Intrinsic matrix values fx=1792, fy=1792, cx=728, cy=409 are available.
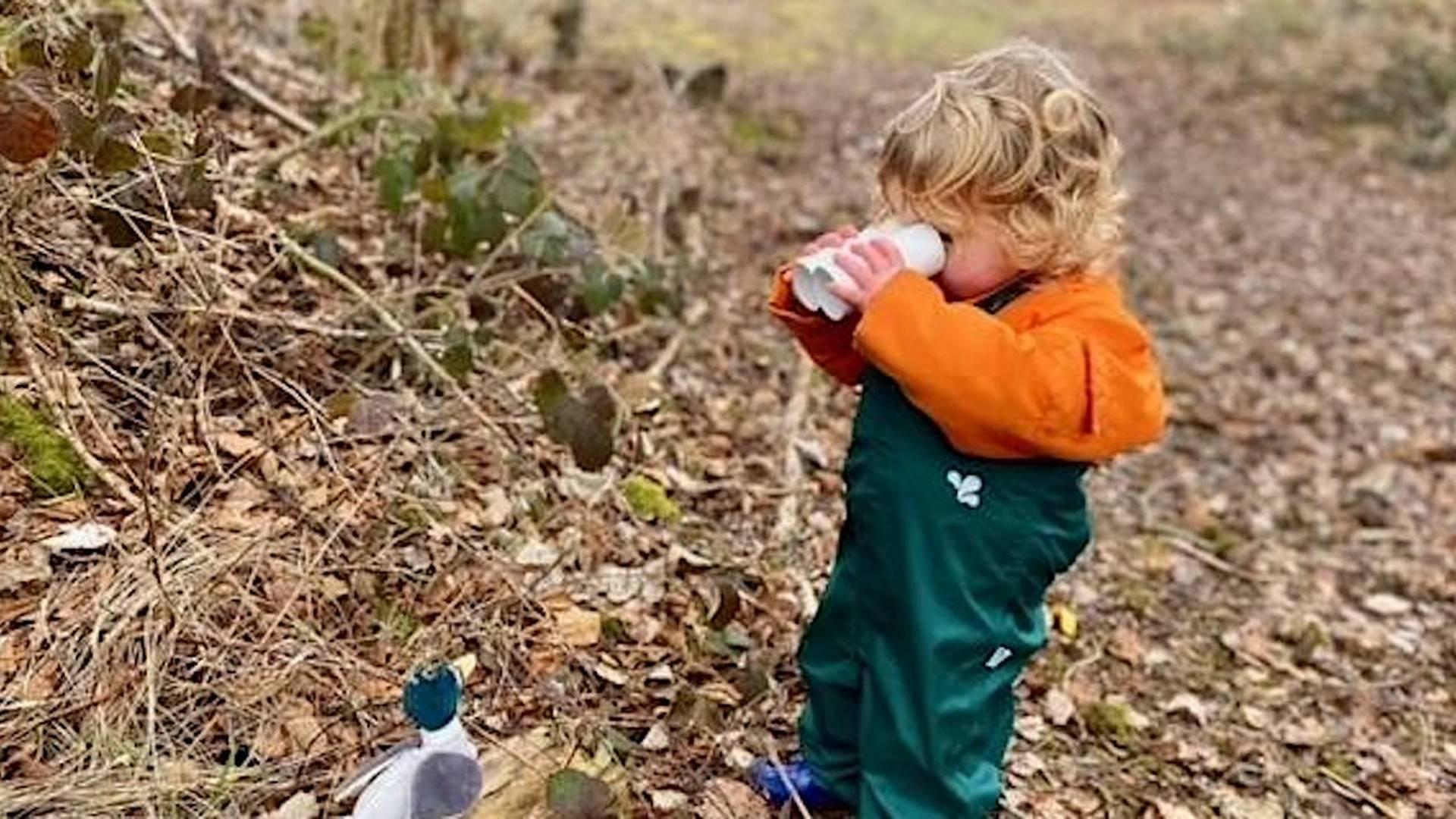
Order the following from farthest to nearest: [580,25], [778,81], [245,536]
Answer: [778,81], [580,25], [245,536]

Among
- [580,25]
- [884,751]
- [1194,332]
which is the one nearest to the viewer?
[884,751]

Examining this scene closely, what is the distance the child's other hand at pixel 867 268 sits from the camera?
236 cm

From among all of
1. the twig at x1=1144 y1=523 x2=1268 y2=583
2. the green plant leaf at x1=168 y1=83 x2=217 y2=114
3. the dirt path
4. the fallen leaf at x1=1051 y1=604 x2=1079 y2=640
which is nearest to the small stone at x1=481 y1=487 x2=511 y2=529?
the dirt path

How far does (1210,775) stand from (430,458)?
1542mm

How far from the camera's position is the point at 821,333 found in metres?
2.59

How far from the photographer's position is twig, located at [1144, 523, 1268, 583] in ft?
14.0

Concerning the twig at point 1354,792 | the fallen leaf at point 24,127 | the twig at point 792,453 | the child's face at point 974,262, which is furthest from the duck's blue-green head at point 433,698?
the twig at point 1354,792

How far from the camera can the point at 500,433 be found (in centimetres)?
343

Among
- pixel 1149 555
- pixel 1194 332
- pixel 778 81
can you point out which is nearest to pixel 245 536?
pixel 1149 555

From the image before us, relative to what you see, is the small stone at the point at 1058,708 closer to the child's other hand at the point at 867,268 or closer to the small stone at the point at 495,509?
the small stone at the point at 495,509

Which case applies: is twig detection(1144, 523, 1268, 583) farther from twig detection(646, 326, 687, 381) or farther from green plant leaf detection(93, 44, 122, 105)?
green plant leaf detection(93, 44, 122, 105)

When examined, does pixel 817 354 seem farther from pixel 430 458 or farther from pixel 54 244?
pixel 54 244

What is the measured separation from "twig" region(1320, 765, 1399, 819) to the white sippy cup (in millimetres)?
1512

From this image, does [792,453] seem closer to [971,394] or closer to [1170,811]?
[1170,811]
